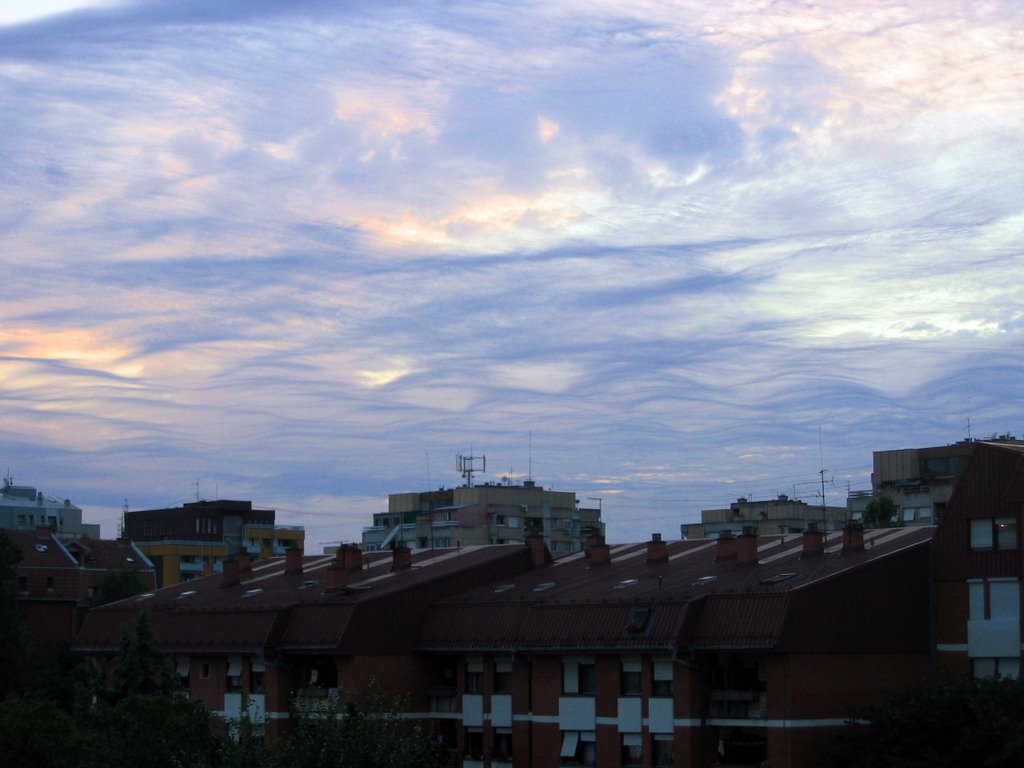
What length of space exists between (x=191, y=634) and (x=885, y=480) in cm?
9737

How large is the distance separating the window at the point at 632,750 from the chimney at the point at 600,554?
15.7 m

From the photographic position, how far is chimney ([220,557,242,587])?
89.8 meters

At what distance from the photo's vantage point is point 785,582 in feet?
202

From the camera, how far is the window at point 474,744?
68750 mm

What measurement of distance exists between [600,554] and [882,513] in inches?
Answer: 2737

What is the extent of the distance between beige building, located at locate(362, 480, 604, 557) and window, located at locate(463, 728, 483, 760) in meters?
93.8

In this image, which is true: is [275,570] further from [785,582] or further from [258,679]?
[785,582]

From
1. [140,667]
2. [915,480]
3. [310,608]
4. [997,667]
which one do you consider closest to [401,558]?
[310,608]

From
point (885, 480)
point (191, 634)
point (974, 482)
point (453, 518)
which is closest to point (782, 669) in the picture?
point (974, 482)

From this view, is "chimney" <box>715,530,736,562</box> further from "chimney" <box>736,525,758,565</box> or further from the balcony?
the balcony

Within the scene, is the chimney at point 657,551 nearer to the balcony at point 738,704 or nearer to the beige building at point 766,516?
the balcony at point 738,704

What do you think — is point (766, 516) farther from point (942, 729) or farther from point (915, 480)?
point (942, 729)

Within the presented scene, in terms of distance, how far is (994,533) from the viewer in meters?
61.1

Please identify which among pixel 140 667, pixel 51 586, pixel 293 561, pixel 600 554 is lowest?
pixel 140 667
